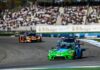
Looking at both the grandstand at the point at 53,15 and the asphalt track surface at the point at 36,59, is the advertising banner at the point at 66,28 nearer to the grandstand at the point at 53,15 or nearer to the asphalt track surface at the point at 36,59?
the grandstand at the point at 53,15

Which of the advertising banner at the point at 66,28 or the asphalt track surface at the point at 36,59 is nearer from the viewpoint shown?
the asphalt track surface at the point at 36,59

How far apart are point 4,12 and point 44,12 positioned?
758 centimetres

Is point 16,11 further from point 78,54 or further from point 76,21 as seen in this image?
point 78,54

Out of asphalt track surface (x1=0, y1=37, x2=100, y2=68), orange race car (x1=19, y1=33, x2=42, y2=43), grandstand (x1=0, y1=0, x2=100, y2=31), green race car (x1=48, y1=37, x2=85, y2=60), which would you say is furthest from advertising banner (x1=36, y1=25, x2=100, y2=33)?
green race car (x1=48, y1=37, x2=85, y2=60)

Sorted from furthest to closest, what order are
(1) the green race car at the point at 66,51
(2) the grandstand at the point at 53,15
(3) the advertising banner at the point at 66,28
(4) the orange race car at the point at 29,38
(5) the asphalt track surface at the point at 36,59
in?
(2) the grandstand at the point at 53,15, (3) the advertising banner at the point at 66,28, (4) the orange race car at the point at 29,38, (1) the green race car at the point at 66,51, (5) the asphalt track surface at the point at 36,59

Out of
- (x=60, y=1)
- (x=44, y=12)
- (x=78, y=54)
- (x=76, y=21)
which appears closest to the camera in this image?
(x=78, y=54)

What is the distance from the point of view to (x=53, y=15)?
5388 cm

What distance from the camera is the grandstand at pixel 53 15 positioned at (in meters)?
52.0

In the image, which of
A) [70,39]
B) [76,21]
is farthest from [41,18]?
[70,39]

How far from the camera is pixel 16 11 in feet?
192

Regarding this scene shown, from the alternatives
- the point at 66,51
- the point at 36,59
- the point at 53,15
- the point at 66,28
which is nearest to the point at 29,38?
the point at 66,28

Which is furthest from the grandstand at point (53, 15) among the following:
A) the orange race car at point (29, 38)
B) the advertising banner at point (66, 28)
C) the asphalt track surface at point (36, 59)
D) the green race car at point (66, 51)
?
the green race car at point (66, 51)

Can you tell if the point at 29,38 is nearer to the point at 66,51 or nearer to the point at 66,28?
the point at 66,28

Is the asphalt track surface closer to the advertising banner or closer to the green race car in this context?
the green race car
